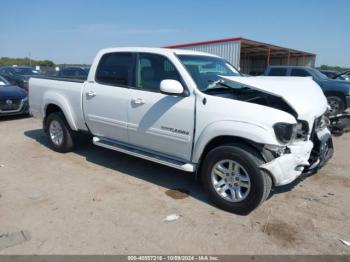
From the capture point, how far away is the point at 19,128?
8.95 metres

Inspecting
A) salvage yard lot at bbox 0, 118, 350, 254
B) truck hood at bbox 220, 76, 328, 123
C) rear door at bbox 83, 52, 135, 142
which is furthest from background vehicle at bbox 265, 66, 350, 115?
rear door at bbox 83, 52, 135, 142

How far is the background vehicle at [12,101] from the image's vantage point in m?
9.97

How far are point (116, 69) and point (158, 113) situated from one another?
1245 mm

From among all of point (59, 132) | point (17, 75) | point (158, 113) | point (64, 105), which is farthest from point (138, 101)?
point (17, 75)

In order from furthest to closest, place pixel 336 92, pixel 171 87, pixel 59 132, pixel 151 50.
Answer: pixel 336 92 < pixel 59 132 < pixel 151 50 < pixel 171 87

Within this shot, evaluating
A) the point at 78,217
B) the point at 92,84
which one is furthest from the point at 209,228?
the point at 92,84

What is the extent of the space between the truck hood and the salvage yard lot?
3.96 feet

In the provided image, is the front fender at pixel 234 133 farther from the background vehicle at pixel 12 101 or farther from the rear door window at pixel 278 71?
the rear door window at pixel 278 71

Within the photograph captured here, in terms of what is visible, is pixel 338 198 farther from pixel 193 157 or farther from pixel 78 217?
pixel 78 217

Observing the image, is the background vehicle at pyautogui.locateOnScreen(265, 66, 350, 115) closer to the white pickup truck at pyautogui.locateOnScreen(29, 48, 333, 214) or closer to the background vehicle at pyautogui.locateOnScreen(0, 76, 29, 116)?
the white pickup truck at pyautogui.locateOnScreen(29, 48, 333, 214)

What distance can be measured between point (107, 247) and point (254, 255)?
1441 mm

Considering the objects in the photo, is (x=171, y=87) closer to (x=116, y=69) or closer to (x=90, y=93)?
(x=116, y=69)

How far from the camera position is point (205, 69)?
15.1ft

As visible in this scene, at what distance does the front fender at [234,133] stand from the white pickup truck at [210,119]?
0.01 meters
